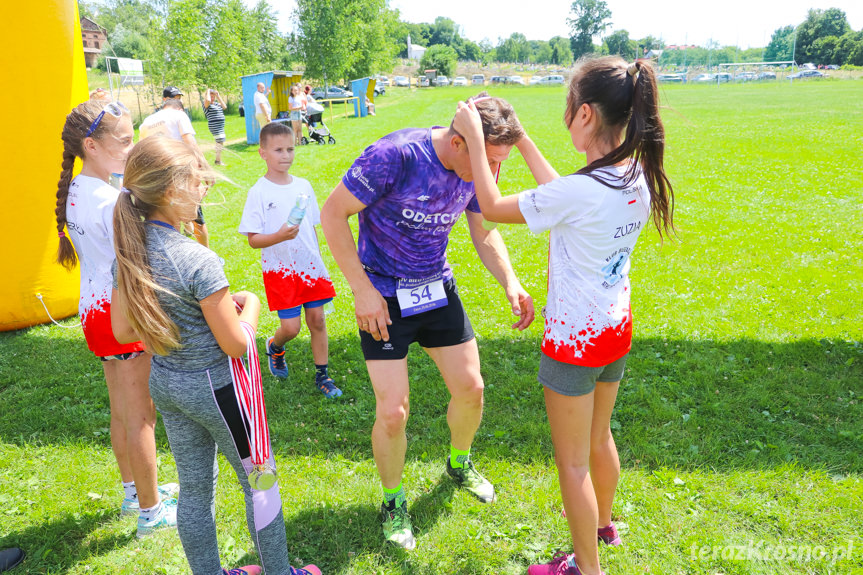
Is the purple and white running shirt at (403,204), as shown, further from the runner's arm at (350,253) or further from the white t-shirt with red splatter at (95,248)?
the white t-shirt with red splatter at (95,248)

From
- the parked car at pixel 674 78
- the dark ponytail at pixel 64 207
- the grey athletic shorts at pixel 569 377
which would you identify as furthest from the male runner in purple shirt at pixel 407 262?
the parked car at pixel 674 78

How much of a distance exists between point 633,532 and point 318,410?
2.19 meters

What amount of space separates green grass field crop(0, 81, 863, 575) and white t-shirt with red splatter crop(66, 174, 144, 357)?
1.09m

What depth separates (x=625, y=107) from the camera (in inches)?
81.7

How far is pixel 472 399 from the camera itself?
9.69ft

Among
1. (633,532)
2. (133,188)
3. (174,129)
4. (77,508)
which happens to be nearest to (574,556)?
(633,532)

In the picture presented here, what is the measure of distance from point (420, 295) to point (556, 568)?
139 centimetres

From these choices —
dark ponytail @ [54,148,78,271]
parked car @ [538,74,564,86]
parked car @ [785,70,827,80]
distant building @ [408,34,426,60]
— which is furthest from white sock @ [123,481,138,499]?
distant building @ [408,34,426,60]

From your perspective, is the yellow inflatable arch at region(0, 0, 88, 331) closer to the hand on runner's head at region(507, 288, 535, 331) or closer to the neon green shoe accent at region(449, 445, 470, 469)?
the neon green shoe accent at region(449, 445, 470, 469)

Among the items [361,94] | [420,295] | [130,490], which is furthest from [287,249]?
[361,94]

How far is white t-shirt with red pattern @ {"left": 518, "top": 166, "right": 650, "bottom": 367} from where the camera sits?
205cm

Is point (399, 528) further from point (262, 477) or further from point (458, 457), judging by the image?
point (262, 477)

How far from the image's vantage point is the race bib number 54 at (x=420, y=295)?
273cm

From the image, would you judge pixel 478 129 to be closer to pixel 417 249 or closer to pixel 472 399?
pixel 417 249
